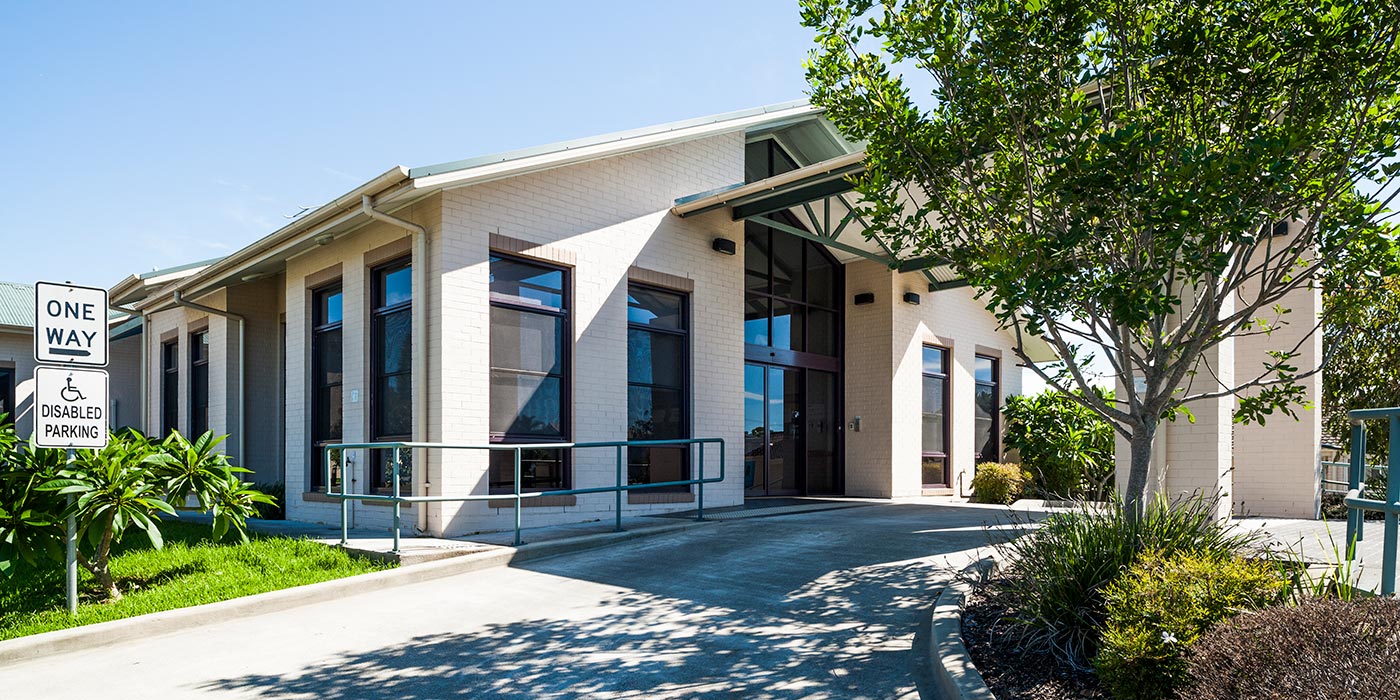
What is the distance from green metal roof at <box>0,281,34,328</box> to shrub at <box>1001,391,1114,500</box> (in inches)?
825

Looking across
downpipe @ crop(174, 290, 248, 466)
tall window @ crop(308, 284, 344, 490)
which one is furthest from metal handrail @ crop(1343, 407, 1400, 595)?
downpipe @ crop(174, 290, 248, 466)

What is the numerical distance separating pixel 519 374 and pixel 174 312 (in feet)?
33.1

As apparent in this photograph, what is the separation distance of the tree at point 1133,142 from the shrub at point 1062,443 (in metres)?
10.0

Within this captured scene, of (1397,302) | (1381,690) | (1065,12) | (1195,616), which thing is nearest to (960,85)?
(1065,12)

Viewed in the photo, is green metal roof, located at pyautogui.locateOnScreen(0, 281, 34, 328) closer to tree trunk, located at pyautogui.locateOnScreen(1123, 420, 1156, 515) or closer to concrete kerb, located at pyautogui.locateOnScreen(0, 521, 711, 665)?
concrete kerb, located at pyautogui.locateOnScreen(0, 521, 711, 665)

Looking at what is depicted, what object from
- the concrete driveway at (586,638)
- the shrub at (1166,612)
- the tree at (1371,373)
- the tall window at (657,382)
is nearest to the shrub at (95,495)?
the concrete driveway at (586,638)

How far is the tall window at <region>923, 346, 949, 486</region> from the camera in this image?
1716cm

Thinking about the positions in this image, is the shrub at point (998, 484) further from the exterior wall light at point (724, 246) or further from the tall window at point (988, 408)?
the exterior wall light at point (724, 246)

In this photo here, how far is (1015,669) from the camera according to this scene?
481 centimetres

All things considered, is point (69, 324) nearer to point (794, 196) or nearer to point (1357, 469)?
point (794, 196)

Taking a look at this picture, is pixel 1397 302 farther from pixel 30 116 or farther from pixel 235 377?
pixel 30 116

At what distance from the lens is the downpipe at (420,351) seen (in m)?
9.98

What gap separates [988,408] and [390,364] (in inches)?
488

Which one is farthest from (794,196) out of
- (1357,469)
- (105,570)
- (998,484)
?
(105,570)
